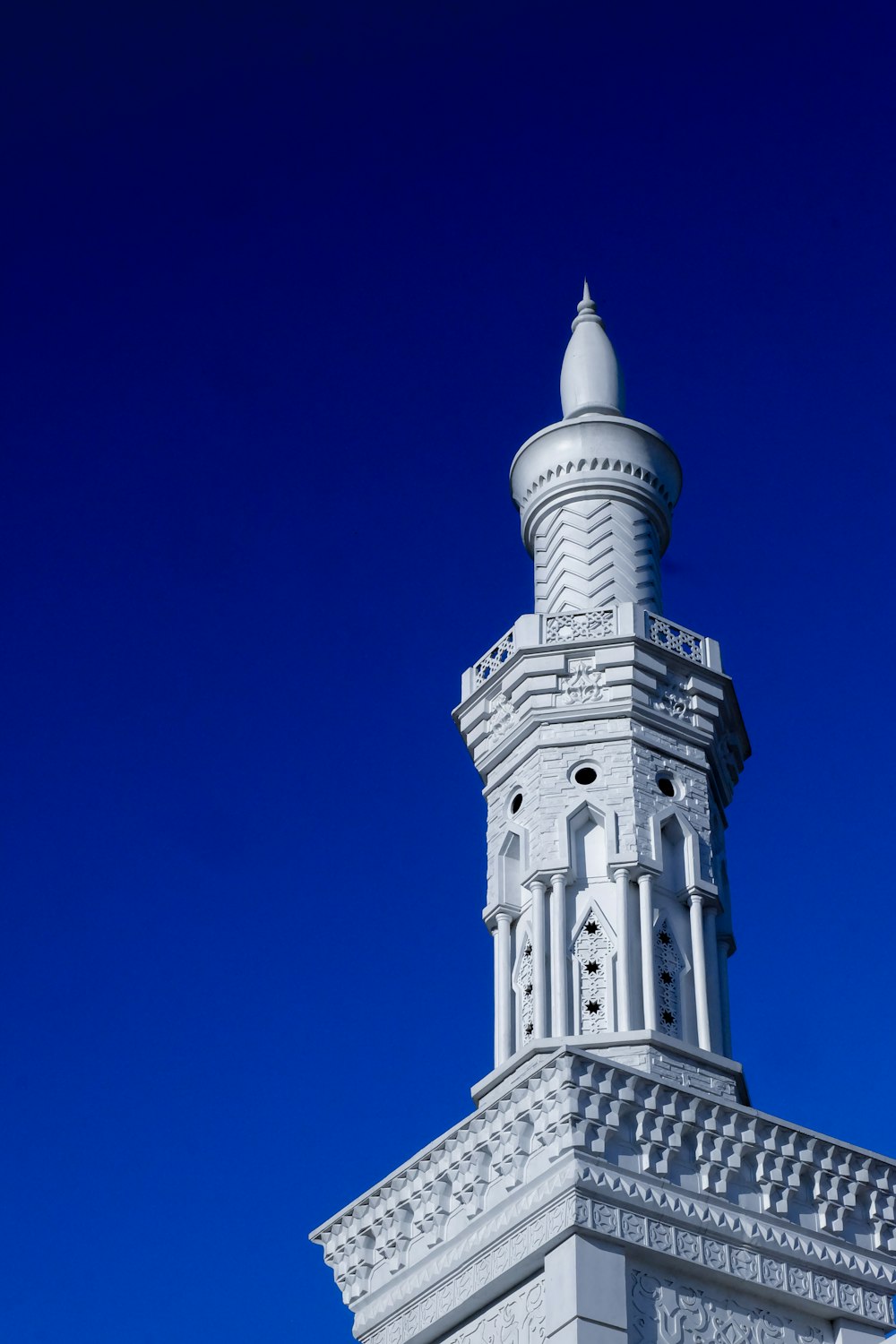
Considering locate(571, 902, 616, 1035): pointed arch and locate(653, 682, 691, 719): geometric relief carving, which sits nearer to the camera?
locate(571, 902, 616, 1035): pointed arch

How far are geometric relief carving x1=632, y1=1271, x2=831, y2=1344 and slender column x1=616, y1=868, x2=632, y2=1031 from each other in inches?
87.2

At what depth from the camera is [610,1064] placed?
1427 centimetres

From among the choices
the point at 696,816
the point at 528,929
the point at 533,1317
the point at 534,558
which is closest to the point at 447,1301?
the point at 533,1317

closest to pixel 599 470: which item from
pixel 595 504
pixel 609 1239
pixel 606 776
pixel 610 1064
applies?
pixel 595 504

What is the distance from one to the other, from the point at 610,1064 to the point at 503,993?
2.27 metres

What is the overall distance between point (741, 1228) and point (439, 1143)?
7.79 feet

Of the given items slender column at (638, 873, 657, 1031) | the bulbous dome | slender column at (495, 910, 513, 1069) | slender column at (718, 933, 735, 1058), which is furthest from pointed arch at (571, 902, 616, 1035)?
the bulbous dome

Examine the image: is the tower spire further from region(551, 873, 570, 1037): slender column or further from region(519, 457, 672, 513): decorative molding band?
region(551, 873, 570, 1037): slender column

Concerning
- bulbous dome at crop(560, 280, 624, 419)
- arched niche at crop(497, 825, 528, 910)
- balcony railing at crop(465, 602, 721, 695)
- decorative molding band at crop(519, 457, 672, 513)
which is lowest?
arched niche at crop(497, 825, 528, 910)

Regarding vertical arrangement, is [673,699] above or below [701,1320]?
above

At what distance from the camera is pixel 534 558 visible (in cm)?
1978

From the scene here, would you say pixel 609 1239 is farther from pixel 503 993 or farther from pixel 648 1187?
pixel 503 993

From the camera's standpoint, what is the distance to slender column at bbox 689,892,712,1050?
51.8 feet

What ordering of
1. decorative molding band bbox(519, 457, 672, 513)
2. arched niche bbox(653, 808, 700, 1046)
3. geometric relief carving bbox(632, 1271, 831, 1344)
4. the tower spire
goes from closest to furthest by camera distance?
geometric relief carving bbox(632, 1271, 831, 1344) < arched niche bbox(653, 808, 700, 1046) < the tower spire < decorative molding band bbox(519, 457, 672, 513)
